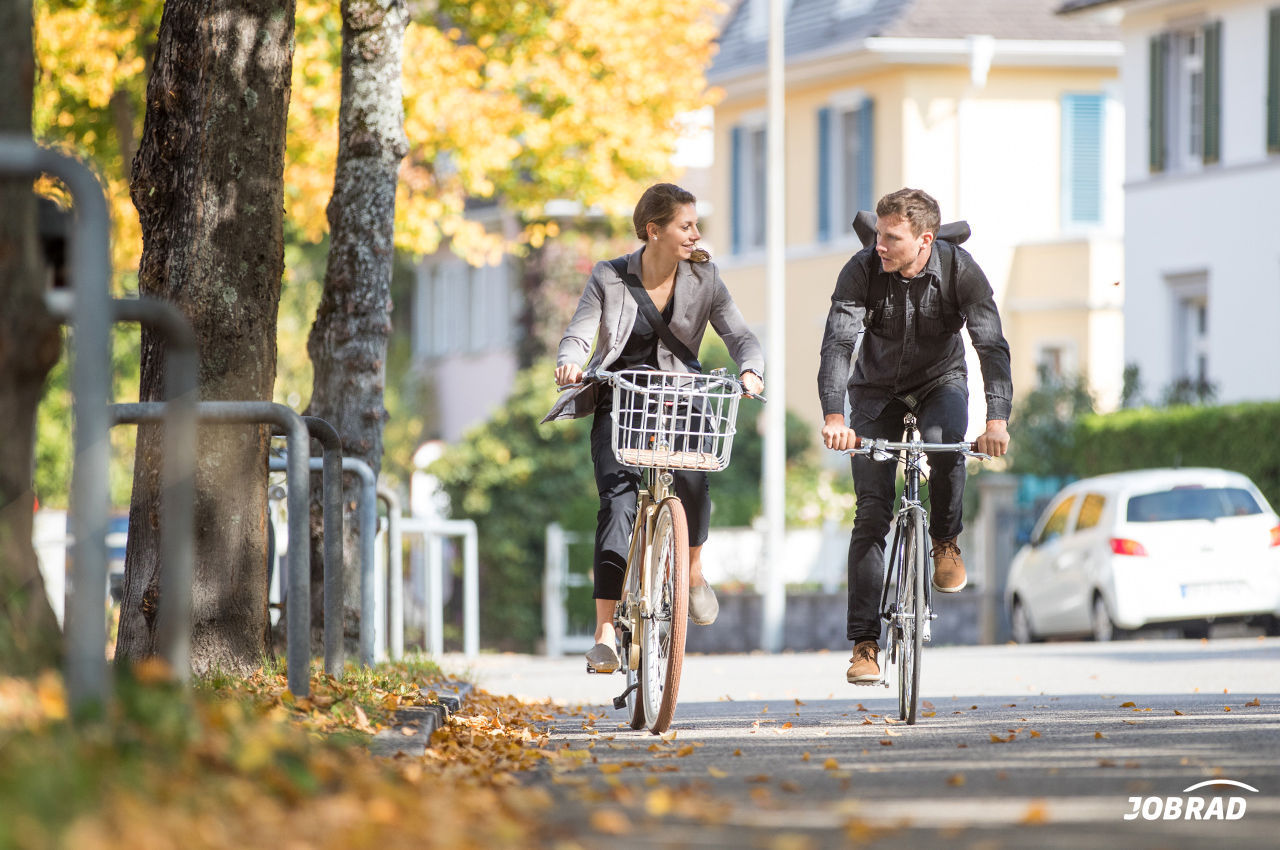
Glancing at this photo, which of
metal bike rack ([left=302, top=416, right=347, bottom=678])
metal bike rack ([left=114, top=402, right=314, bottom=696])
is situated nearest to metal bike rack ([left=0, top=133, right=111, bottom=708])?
metal bike rack ([left=114, top=402, right=314, bottom=696])

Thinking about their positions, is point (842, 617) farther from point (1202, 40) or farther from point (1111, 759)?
point (1111, 759)

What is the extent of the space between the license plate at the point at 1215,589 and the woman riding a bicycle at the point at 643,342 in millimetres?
10454

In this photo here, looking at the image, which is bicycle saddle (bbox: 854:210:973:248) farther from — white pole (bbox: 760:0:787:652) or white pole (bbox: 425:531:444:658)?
white pole (bbox: 760:0:787:652)

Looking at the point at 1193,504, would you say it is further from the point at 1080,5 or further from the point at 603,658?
the point at 1080,5

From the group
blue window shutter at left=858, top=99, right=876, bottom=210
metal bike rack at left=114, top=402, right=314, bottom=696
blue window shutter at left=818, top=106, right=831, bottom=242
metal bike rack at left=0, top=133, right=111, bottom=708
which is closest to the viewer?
metal bike rack at left=0, top=133, right=111, bottom=708

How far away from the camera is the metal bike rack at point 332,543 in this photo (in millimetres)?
7898

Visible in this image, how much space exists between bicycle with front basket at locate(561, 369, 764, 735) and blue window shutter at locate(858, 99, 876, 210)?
84.6 ft

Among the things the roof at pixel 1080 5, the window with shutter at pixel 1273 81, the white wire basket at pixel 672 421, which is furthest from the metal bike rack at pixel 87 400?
the roof at pixel 1080 5

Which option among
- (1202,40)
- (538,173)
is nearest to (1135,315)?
(1202,40)

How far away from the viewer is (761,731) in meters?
7.74

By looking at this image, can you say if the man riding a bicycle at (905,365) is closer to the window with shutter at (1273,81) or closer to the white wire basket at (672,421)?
the white wire basket at (672,421)

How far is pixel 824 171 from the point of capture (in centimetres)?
3447

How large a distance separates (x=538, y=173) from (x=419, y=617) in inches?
263

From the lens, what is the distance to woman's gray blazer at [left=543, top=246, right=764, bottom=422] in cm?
794
